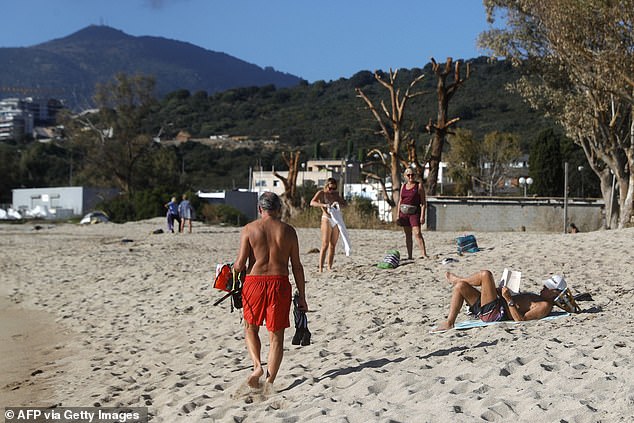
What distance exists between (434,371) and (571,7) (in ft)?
63.4

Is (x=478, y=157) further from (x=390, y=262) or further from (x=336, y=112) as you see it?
(x=336, y=112)

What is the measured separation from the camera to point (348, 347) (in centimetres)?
816

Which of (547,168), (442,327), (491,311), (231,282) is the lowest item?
(442,327)

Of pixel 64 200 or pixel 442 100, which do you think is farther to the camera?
pixel 64 200

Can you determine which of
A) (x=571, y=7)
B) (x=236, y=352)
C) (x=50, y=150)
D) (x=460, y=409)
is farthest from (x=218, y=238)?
(x=50, y=150)

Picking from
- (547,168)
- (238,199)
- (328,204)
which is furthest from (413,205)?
(547,168)

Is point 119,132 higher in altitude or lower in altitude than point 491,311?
higher

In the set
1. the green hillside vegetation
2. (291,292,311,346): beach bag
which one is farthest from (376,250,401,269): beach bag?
the green hillside vegetation

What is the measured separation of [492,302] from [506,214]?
22.7m

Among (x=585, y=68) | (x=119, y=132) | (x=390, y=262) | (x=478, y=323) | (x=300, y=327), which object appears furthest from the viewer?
(x=119, y=132)

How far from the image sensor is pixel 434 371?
6.46 meters

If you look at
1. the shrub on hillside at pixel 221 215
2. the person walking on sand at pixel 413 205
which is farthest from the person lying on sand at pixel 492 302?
the shrub on hillside at pixel 221 215

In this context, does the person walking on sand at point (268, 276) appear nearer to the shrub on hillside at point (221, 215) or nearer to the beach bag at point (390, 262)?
the beach bag at point (390, 262)

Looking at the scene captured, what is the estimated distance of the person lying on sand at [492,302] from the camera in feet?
26.5
